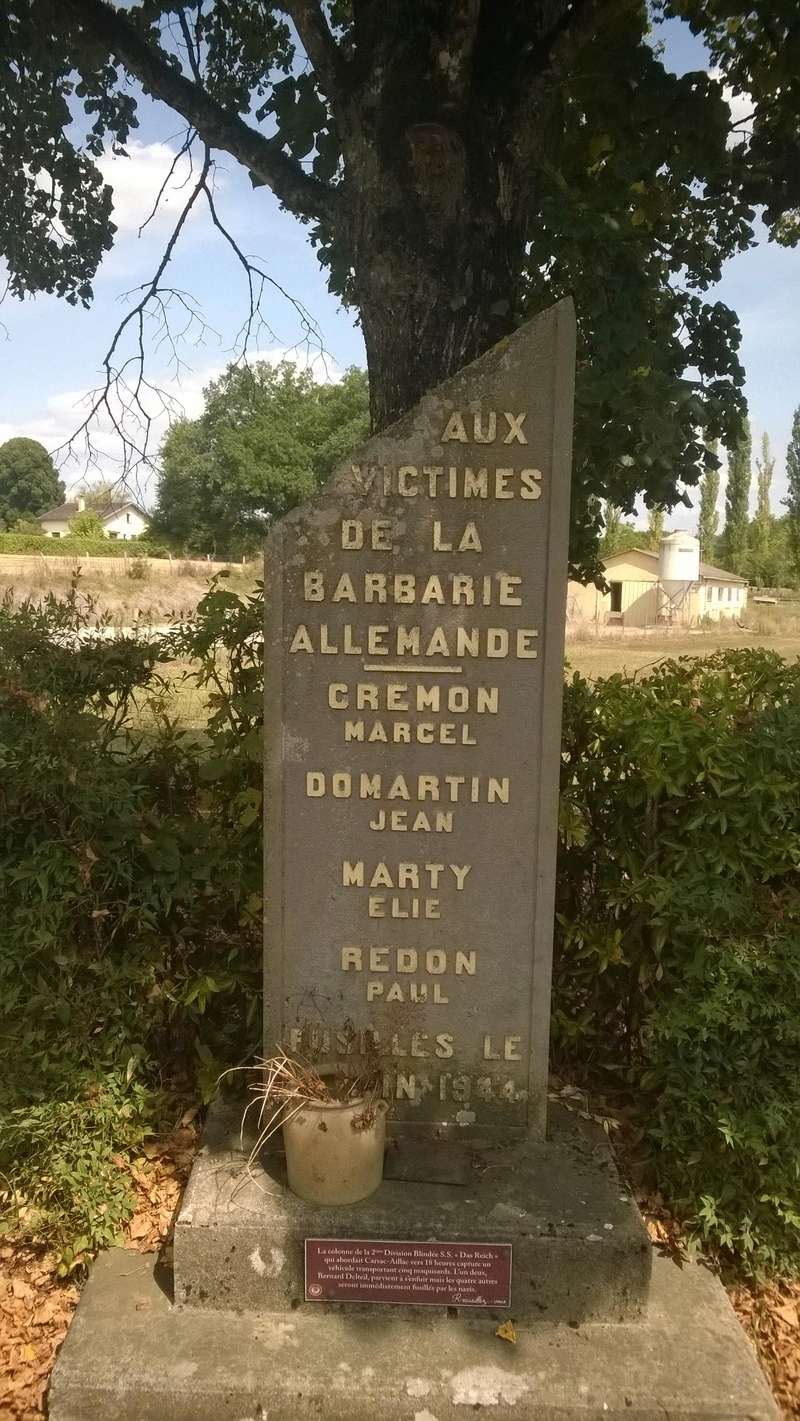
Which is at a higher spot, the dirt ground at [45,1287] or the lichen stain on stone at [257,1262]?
the lichen stain on stone at [257,1262]

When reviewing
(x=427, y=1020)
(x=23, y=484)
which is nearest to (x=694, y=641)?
(x=427, y=1020)

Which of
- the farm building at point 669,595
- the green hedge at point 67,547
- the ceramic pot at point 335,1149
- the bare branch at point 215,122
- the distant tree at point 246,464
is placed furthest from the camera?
the distant tree at point 246,464

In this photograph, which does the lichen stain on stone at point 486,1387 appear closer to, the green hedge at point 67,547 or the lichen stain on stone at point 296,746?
the lichen stain on stone at point 296,746

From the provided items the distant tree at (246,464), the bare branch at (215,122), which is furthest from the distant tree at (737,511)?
the bare branch at (215,122)

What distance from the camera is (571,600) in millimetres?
24969

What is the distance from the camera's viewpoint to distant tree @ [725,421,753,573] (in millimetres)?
37406

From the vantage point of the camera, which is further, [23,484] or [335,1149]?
[23,484]

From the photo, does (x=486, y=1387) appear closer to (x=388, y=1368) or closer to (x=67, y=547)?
(x=388, y=1368)

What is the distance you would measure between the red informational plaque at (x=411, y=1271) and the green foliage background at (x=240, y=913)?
0.77 metres

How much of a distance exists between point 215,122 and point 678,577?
24161 mm

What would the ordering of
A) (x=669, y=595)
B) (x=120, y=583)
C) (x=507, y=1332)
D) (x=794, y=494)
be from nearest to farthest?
(x=507, y=1332) → (x=120, y=583) → (x=669, y=595) → (x=794, y=494)

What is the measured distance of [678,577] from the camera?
91.7 ft

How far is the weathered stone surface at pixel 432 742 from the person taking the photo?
2.82 metres

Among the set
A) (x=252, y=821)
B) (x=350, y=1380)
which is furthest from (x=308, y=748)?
(x=350, y=1380)
